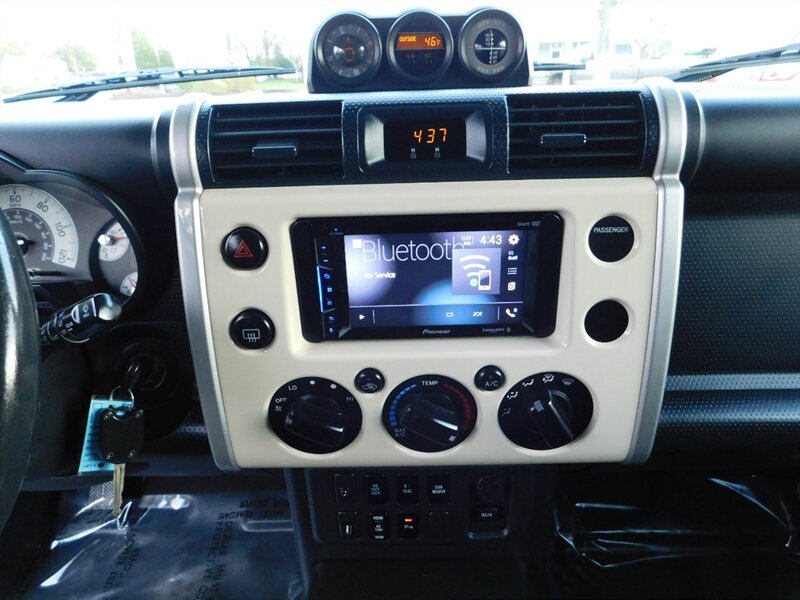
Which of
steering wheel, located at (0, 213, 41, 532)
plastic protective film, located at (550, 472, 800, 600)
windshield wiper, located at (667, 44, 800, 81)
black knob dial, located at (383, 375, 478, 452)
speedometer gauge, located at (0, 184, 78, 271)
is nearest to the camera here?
steering wheel, located at (0, 213, 41, 532)

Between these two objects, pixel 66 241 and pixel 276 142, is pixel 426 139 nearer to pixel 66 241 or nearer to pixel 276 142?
pixel 276 142

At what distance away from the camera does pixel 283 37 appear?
1.21 m

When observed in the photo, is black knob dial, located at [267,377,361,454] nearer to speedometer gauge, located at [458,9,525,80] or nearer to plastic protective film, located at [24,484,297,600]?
speedometer gauge, located at [458,9,525,80]

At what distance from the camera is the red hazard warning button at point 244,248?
0.87 metres

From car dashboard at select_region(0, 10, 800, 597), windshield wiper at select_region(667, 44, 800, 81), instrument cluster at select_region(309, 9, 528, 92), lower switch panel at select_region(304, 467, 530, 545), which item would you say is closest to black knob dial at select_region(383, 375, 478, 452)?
car dashboard at select_region(0, 10, 800, 597)

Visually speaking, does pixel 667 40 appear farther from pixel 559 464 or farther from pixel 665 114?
pixel 559 464

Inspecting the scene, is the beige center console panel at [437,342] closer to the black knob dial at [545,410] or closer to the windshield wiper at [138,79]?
the black knob dial at [545,410]

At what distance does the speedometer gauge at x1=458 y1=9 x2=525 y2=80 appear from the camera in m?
0.95

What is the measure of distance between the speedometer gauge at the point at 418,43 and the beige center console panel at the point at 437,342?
209mm

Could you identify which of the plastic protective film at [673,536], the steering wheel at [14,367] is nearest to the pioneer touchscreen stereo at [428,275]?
the steering wheel at [14,367]

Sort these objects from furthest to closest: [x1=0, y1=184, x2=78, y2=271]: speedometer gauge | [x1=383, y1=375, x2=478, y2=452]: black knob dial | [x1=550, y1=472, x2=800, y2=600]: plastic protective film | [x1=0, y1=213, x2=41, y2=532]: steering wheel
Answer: [x1=550, y1=472, x2=800, y2=600]: plastic protective film → [x1=0, y1=184, x2=78, y2=271]: speedometer gauge → [x1=383, y1=375, x2=478, y2=452]: black knob dial → [x1=0, y1=213, x2=41, y2=532]: steering wheel

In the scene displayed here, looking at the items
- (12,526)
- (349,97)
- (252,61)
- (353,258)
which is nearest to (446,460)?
(353,258)

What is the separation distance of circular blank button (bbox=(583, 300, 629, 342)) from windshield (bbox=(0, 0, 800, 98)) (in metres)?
0.50

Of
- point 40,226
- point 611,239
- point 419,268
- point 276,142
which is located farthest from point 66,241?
point 611,239
